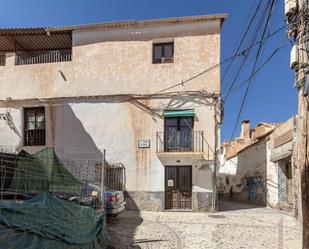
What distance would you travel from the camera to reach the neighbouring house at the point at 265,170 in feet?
46.0

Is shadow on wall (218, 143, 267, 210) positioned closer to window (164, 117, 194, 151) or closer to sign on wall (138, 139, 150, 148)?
window (164, 117, 194, 151)

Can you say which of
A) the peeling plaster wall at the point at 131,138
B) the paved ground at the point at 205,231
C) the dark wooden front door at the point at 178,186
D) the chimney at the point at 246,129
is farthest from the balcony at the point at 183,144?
the chimney at the point at 246,129

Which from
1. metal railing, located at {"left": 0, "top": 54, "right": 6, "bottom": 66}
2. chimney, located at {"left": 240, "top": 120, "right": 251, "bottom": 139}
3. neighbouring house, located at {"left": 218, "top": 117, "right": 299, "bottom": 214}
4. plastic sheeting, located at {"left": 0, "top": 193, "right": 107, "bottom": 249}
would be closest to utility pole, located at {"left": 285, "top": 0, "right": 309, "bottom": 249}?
plastic sheeting, located at {"left": 0, "top": 193, "right": 107, "bottom": 249}

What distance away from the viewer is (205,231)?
9.70 meters

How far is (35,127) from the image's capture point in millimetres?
16172

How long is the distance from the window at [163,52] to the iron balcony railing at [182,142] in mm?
3452

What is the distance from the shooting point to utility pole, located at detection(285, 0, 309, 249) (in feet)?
16.6

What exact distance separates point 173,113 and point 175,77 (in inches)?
66.7

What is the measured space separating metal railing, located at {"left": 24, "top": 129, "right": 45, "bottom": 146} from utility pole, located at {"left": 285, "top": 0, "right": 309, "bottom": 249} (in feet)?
42.6

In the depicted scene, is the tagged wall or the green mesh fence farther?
the tagged wall

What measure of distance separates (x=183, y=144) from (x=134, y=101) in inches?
120

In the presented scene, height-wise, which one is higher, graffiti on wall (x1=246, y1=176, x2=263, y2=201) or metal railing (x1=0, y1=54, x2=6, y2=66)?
metal railing (x1=0, y1=54, x2=6, y2=66)

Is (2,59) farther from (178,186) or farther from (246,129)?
(246,129)

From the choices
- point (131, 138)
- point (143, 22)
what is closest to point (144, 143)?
point (131, 138)
